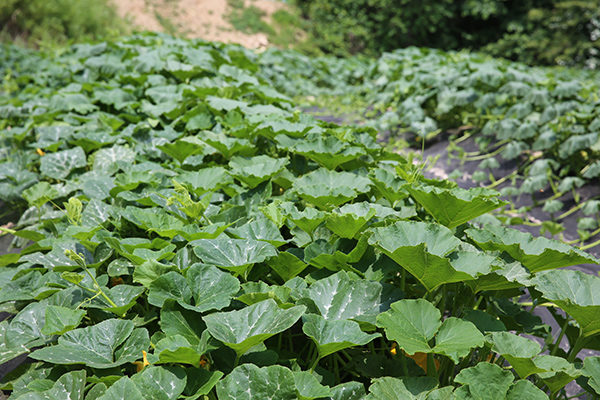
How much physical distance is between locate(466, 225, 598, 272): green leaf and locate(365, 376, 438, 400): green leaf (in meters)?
0.45

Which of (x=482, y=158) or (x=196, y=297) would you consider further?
(x=482, y=158)

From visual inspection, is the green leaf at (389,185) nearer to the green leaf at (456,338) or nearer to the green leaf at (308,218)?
the green leaf at (308,218)

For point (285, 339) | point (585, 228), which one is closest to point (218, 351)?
point (285, 339)

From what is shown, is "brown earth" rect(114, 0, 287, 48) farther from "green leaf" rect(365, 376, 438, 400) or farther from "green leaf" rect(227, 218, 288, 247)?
"green leaf" rect(365, 376, 438, 400)

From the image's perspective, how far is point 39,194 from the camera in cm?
180

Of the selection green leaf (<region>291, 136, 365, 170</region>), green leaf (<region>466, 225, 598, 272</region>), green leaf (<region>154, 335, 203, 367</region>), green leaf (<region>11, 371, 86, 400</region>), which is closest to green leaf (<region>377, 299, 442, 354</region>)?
green leaf (<region>466, 225, 598, 272</region>)

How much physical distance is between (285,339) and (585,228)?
295 centimetres

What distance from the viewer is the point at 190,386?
94 centimetres

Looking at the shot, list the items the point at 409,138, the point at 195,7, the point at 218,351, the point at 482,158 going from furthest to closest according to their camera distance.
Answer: the point at 195,7, the point at 409,138, the point at 482,158, the point at 218,351

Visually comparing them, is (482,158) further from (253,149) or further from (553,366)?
(553,366)

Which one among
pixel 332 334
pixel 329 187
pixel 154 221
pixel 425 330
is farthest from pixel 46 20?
pixel 425 330

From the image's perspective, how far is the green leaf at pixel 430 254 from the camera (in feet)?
3.40

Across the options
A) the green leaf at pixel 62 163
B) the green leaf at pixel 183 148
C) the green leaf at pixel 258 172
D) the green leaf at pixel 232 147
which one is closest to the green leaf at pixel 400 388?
the green leaf at pixel 258 172

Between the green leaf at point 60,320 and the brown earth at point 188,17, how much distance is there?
18.4m
